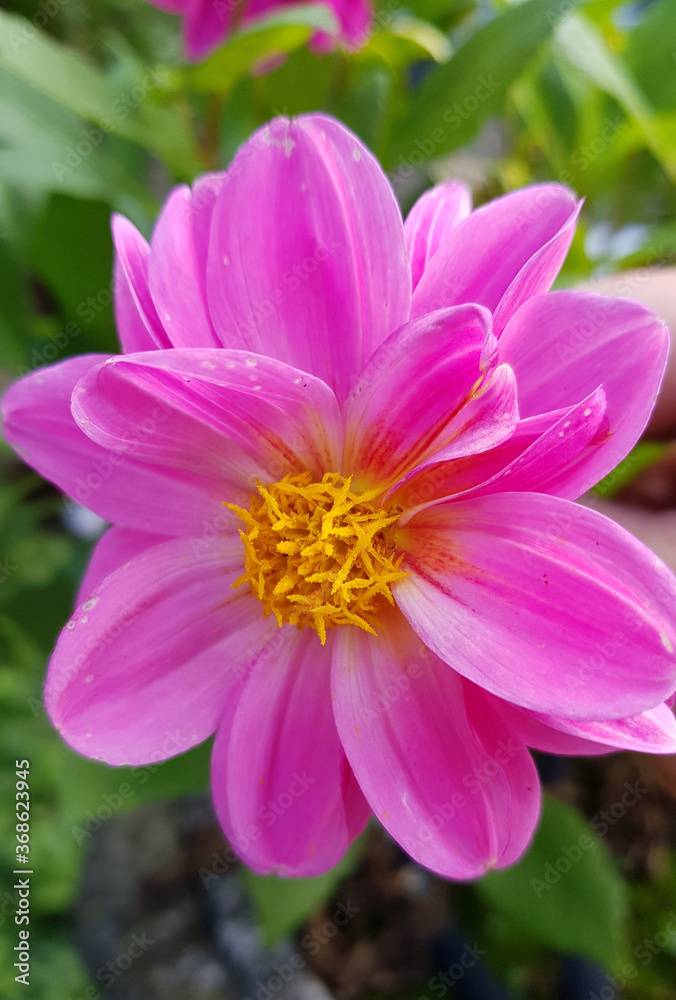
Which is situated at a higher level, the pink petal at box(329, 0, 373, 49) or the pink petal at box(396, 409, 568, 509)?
the pink petal at box(329, 0, 373, 49)

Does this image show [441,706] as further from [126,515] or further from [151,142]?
[151,142]

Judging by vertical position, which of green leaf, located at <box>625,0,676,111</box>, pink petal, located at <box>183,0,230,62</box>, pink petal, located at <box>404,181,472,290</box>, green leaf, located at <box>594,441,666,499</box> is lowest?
green leaf, located at <box>594,441,666,499</box>

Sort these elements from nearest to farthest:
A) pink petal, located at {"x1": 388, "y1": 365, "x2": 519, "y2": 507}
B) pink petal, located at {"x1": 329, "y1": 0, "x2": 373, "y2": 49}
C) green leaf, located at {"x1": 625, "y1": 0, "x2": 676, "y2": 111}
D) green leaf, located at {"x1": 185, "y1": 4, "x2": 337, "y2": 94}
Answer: pink petal, located at {"x1": 388, "y1": 365, "x2": 519, "y2": 507} < green leaf, located at {"x1": 185, "y1": 4, "x2": 337, "y2": 94} < pink petal, located at {"x1": 329, "y1": 0, "x2": 373, "y2": 49} < green leaf, located at {"x1": 625, "y1": 0, "x2": 676, "y2": 111}

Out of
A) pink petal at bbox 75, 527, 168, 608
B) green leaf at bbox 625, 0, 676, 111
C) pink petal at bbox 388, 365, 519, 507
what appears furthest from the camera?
green leaf at bbox 625, 0, 676, 111

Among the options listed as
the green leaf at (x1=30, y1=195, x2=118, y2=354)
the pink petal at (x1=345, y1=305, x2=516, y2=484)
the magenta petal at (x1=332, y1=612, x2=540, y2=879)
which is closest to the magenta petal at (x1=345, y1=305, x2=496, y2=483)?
the pink petal at (x1=345, y1=305, x2=516, y2=484)

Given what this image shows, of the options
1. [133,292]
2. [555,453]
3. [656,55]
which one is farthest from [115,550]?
[656,55]

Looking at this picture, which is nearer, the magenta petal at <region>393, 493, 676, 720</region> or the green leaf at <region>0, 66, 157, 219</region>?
the magenta petal at <region>393, 493, 676, 720</region>

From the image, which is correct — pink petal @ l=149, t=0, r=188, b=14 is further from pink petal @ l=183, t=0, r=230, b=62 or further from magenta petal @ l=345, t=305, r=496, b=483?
magenta petal @ l=345, t=305, r=496, b=483
